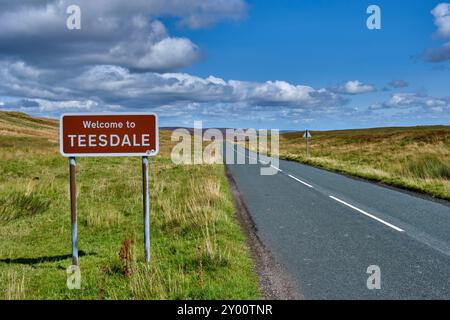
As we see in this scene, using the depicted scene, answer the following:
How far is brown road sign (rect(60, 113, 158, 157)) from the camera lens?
19.9ft

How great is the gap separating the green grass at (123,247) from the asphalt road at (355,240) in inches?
34.3

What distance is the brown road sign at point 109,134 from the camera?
6059 mm

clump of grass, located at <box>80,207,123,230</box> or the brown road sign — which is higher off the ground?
the brown road sign

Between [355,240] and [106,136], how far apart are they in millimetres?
4975

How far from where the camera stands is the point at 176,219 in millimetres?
8938

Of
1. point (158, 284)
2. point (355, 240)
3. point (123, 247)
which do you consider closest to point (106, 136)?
point (123, 247)

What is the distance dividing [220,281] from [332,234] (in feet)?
11.5

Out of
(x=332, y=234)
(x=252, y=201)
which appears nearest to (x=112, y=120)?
(x=332, y=234)

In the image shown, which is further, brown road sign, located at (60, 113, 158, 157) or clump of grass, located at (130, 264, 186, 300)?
brown road sign, located at (60, 113, 158, 157)

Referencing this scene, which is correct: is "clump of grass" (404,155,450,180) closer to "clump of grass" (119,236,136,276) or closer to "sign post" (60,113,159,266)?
"sign post" (60,113,159,266)

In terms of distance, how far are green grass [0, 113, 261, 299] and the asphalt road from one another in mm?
872

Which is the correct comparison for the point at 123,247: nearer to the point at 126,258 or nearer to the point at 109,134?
the point at 126,258

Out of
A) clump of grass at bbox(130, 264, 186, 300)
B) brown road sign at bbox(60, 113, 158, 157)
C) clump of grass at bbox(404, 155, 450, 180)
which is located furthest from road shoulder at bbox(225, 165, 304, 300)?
clump of grass at bbox(404, 155, 450, 180)

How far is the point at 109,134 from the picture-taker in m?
6.11
